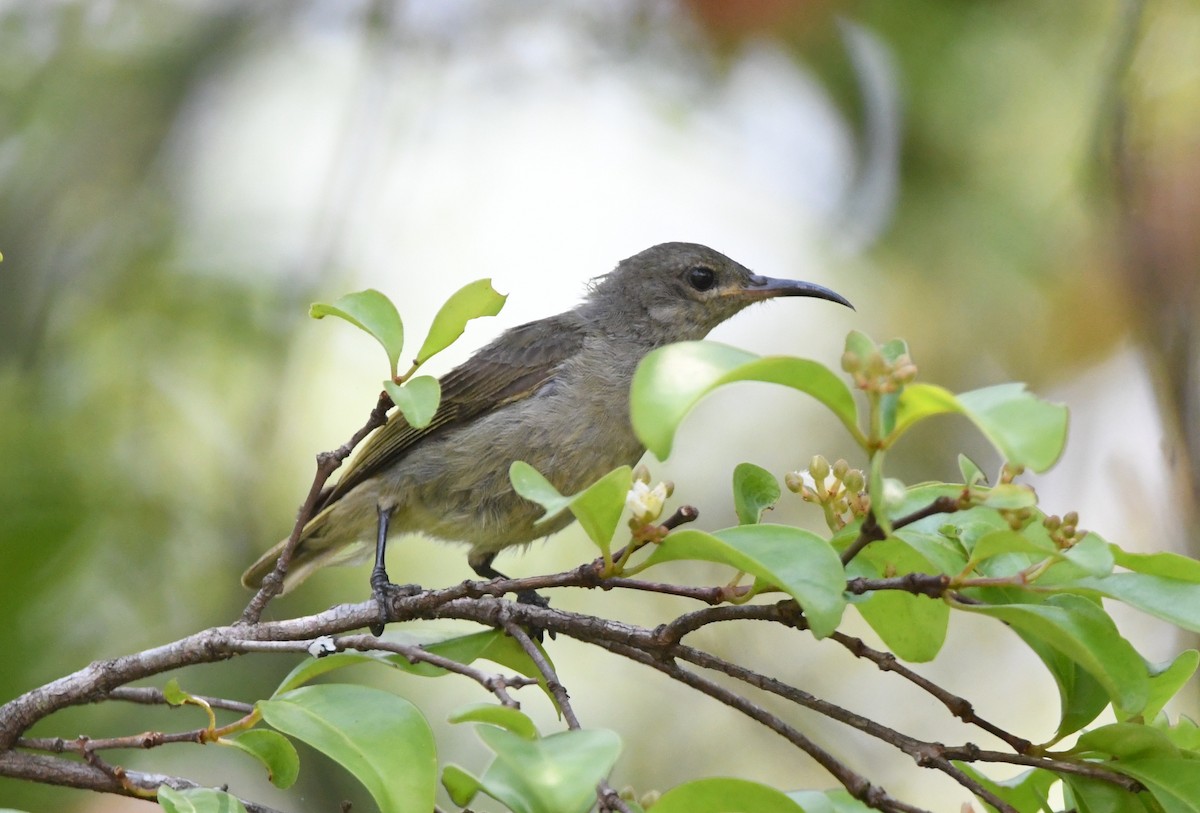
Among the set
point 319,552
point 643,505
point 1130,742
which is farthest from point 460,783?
point 319,552

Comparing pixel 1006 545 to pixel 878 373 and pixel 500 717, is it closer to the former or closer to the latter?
pixel 878 373

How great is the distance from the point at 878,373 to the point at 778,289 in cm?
310

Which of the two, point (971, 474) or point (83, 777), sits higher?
point (971, 474)

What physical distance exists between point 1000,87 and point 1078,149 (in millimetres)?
484

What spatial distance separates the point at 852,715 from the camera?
6.80 feet

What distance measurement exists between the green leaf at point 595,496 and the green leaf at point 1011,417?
0.43 metres

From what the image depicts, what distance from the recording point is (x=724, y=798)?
1810mm

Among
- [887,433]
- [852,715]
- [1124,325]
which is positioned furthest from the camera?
[1124,325]

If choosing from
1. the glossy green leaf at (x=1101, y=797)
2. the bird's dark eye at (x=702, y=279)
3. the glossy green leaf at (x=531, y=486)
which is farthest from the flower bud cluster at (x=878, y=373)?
the bird's dark eye at (x=702, y=279)

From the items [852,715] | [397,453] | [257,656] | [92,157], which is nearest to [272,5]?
[92,157]

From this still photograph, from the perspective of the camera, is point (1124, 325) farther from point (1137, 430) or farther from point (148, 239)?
point (148, 239)

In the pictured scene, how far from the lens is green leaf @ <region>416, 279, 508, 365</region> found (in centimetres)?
228

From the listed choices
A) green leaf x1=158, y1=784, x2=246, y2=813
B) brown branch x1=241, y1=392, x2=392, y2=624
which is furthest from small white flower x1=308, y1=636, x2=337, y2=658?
green leaf x1=158, y1=784, x2=246, y2=813

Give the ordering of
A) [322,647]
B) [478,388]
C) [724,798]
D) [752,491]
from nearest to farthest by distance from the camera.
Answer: [724,798] < [752,491] < [322,647] < [478,388]
